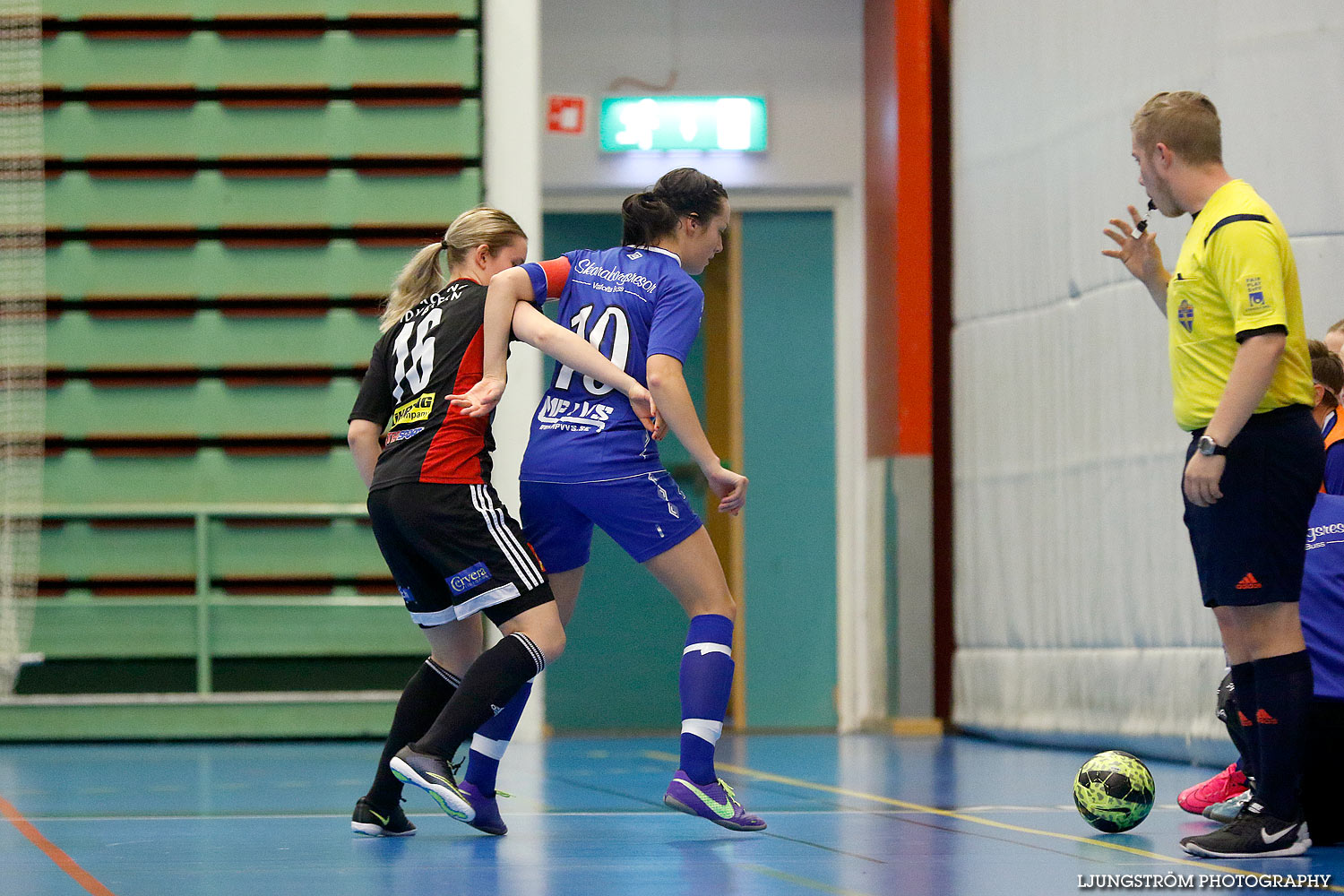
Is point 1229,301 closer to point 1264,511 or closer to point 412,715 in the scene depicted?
point 1264,511

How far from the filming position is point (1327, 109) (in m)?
5.07

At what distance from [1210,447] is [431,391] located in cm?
173

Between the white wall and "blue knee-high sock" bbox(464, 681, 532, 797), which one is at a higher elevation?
the white wall

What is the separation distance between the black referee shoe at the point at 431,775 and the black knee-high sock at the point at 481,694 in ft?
0.06

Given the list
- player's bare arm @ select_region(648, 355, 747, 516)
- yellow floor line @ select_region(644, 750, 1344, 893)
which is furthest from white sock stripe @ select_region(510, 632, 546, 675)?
yellow floor line @ select_region(644, 750, 1344, 893)

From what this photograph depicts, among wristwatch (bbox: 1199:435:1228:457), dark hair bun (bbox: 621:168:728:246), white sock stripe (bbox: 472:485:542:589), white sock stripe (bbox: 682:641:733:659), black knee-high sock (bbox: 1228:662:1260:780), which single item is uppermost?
dark hair bun (bbox: 621:168:728:246)

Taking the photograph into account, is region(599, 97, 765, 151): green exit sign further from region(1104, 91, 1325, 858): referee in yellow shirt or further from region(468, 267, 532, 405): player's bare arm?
region(1104, 91, 1325, 858): referee in yellow shirt

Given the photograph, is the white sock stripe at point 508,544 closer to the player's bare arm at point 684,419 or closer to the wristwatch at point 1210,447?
the player's bare arm at point 684,419

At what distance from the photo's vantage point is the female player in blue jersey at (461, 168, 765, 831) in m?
3.55

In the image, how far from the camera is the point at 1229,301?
3.08 metres

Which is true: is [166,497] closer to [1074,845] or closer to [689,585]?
[689,585]

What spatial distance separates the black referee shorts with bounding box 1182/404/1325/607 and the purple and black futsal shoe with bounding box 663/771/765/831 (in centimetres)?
116

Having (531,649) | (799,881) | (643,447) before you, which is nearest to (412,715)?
(531,649)

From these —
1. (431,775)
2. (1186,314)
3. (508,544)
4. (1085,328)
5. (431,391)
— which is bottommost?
(431,775)
